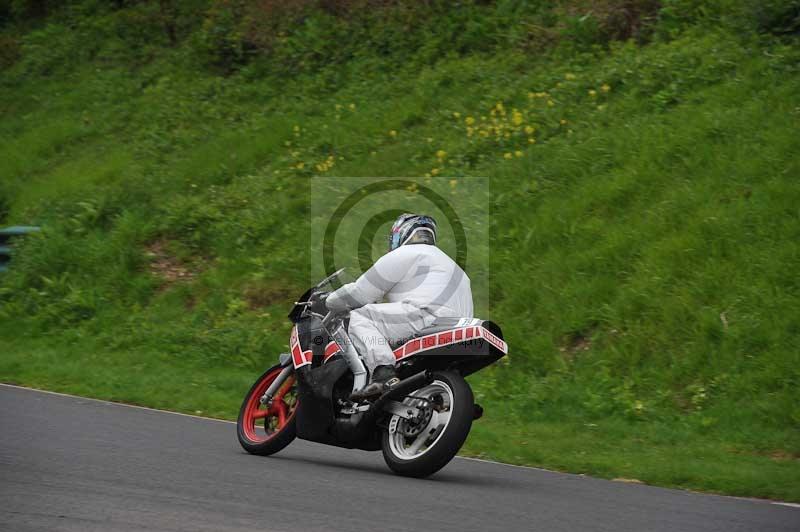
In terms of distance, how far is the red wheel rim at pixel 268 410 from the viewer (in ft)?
28.9

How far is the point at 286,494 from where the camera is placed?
6.56 meters

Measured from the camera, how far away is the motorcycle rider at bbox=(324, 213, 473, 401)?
8117 millimetres

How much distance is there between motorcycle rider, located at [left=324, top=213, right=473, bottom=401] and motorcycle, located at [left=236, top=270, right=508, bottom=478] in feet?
0.30

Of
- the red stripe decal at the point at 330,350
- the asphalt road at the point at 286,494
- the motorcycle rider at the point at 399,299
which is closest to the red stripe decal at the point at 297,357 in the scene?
the red stripe decal at the point at 330,350

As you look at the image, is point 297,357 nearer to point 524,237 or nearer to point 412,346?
point 412,346

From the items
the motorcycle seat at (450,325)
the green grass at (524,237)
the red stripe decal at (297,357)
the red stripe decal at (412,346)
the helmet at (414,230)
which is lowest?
the green grass at (524,237)

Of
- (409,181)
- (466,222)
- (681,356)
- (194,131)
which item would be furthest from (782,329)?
(194,131)

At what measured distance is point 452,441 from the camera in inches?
289

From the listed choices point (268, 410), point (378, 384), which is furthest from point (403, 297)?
point (268, 410)

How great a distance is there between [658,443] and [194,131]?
14.2 metres

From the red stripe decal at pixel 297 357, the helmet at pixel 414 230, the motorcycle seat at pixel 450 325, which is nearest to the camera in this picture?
the motorcycle seat at pixel 450 325

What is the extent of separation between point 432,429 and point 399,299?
1.11 metres

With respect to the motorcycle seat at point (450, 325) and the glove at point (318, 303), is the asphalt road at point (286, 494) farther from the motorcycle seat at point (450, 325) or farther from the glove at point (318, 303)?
the glove at point (318, 303)

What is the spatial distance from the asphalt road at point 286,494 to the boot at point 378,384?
22.1 inches
